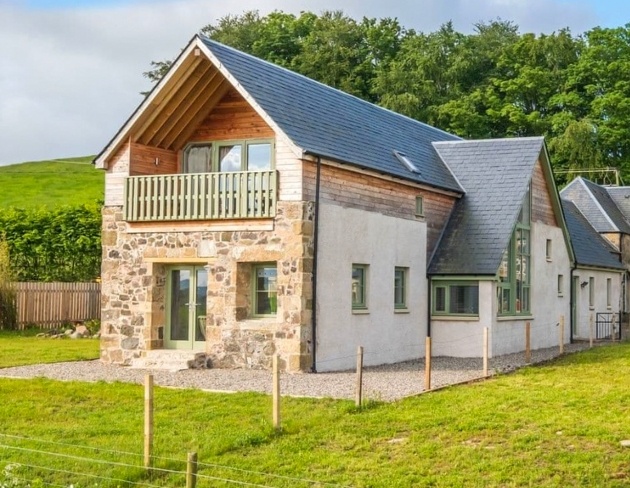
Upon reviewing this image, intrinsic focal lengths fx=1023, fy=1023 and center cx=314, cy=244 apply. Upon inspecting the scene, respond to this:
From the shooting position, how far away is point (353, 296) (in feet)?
73.8

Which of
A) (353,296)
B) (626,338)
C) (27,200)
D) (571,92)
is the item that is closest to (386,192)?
(353,296)

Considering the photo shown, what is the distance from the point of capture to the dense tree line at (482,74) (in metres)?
53.8

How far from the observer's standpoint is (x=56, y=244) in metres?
36.2

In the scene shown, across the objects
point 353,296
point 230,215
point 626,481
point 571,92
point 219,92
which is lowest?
point 626,481

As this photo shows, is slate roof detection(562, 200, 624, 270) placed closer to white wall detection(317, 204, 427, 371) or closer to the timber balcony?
white wall detection(317, 204, 427, 371)

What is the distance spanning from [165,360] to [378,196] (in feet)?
20.0

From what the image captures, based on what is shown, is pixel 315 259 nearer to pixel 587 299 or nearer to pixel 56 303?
pixel 56 303

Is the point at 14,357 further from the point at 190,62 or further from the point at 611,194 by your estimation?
the point at 611,194

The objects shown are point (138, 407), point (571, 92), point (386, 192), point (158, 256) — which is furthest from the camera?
point (571, 92)

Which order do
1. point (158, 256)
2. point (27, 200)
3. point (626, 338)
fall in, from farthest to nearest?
1. point (27, 200)
2. point (626, 338)
3. point (158, 256)

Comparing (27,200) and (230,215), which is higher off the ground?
(27,200)

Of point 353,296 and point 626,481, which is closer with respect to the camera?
point 626,481

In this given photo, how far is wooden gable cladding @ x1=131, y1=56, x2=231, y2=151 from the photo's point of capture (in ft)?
72.0

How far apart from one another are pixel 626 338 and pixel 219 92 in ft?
55.7
